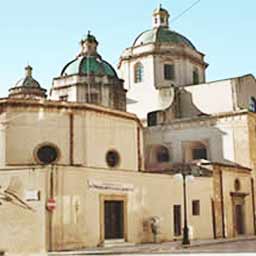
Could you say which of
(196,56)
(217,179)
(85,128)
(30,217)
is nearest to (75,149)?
(85,128)

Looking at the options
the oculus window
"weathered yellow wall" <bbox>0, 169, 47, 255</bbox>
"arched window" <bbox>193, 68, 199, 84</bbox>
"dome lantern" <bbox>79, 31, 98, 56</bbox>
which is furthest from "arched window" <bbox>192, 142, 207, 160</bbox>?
"weathered yellow wall" <bbox>0, 169, 47, 255</bbox>

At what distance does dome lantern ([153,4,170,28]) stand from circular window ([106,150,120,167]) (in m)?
19.3

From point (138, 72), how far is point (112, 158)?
16307mm

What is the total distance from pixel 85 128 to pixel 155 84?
16.4 metres

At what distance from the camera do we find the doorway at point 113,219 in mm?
25531

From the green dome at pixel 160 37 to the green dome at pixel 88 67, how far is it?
4.71m

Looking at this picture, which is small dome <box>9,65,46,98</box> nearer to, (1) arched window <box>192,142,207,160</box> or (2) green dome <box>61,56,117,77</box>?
(2) green dome <box>61,56,117,77</box>

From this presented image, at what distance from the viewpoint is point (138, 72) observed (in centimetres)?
4344

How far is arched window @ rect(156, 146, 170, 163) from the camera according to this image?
3931 centimetres

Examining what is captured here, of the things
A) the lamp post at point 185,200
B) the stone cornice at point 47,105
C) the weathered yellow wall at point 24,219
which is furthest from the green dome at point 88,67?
the weathered yellow wall at point 24,219

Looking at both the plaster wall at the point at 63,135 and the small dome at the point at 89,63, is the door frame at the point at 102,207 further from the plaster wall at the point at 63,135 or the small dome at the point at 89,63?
the small dome at the point at 89,63

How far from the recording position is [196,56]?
43.5 m

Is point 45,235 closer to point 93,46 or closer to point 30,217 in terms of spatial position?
point 30,217

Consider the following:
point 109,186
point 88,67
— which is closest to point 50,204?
point 109,186
